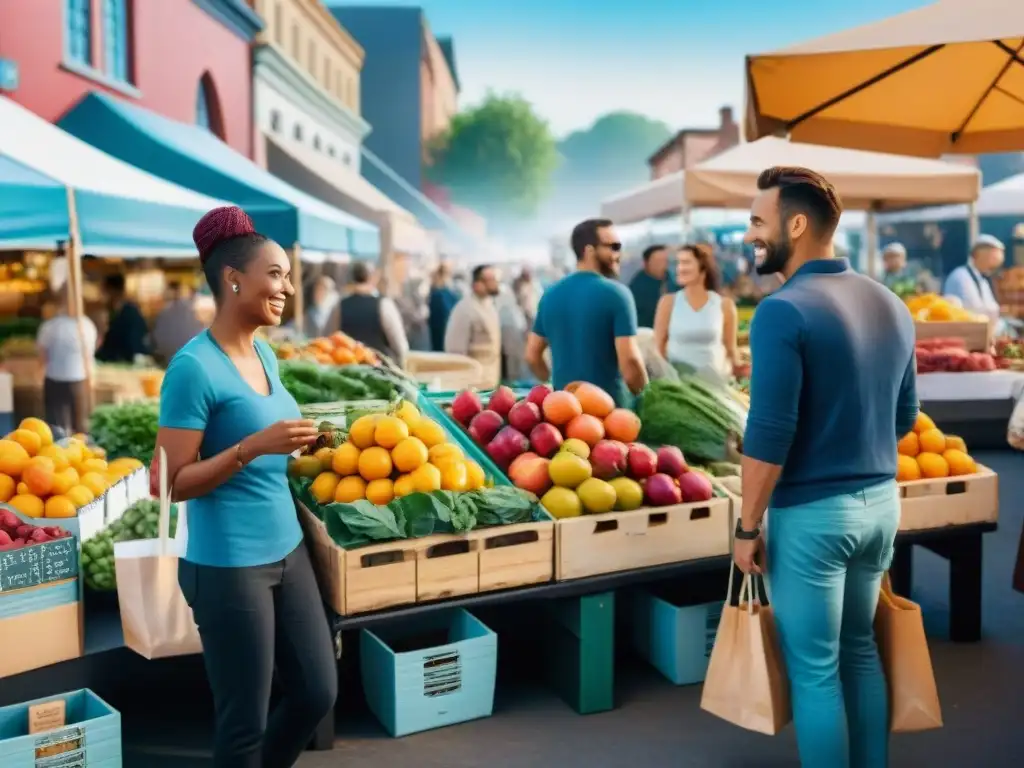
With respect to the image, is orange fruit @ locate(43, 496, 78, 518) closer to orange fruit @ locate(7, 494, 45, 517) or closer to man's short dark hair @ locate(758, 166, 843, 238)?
orange fruit @ locate(7, 494, 45, 517)

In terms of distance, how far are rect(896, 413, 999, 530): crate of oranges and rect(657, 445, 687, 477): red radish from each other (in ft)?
3.28

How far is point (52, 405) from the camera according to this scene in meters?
8.45

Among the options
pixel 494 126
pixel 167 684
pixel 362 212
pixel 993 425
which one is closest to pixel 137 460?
pixel 167 684

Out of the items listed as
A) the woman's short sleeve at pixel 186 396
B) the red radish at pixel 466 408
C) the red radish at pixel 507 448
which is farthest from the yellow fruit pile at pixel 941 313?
the woman's short sleeve at pixel 186 396

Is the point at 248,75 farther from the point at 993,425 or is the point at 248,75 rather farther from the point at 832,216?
the point at 832,216

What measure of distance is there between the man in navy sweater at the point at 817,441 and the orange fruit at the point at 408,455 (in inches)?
55.8

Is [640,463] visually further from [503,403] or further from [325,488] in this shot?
[325,488]

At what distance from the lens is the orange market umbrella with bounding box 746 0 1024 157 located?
4250mm

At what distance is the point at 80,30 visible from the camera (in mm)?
12078

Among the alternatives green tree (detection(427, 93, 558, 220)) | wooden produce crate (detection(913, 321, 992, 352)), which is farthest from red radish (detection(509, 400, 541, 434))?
green tree (detection(427, 93, 558, 220))

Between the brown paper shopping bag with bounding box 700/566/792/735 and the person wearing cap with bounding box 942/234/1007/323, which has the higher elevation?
the person wearing cap with bounding box 942/234/1007/323

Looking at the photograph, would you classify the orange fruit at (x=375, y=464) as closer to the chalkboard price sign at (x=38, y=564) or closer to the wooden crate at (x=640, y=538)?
the wooden crate at (x=640, y=538)

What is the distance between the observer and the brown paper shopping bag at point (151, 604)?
10.8ft

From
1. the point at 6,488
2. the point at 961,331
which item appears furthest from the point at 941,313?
the point at 6,488
